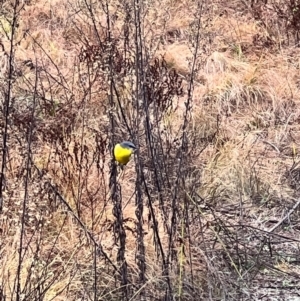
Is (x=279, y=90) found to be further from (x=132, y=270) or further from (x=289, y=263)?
(x=132, y=270)

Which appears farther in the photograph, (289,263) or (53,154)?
(53,154)

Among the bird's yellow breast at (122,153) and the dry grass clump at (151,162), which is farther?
the dry grass clump at (151,162)

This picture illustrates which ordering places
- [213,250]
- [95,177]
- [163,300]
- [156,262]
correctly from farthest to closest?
[95,177], [213,250], [156,262], [163,300]

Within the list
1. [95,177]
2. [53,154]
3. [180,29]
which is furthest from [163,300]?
[180,29]

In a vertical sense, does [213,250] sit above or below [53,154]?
below

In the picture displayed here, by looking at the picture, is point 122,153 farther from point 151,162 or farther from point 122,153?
point 151,162

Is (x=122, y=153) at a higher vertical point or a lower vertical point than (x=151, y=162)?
lower

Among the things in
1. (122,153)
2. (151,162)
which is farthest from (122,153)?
(151,162)

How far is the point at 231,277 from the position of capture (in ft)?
10.2

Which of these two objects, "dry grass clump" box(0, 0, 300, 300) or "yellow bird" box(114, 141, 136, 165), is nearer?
"yellow bird" box(114, 141, 136, 165)

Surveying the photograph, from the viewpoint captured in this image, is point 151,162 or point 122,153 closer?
point 122,153

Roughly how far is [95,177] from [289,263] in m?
1.18

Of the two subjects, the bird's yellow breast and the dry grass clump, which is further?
the dry grass clump

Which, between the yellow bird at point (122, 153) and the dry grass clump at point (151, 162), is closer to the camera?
the yellow bird at point (122, 153)
